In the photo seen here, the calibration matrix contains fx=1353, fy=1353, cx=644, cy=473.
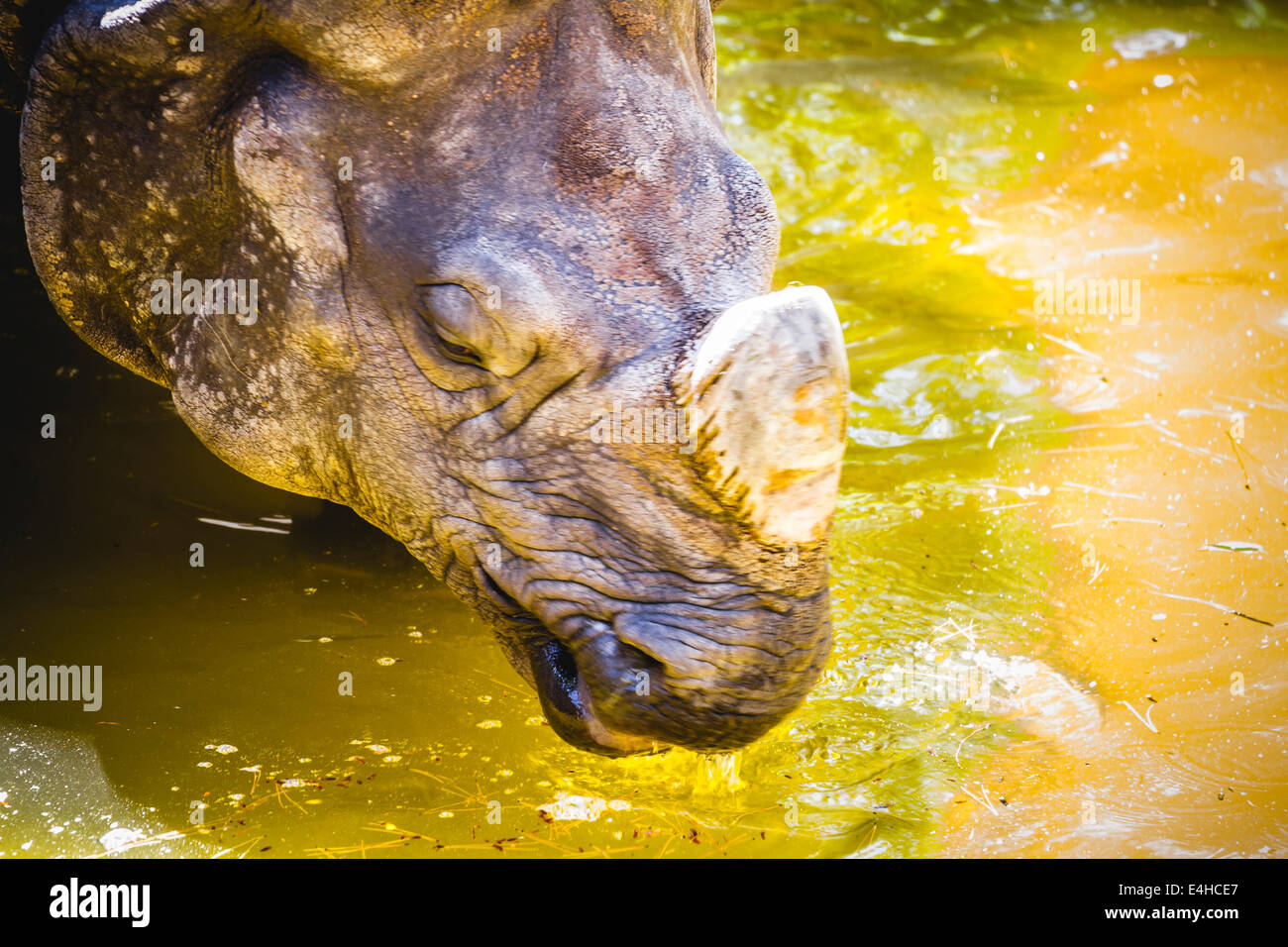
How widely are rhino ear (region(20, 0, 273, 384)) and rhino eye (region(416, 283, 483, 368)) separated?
1.63 ft

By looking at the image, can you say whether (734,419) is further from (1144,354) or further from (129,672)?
(1144,354)

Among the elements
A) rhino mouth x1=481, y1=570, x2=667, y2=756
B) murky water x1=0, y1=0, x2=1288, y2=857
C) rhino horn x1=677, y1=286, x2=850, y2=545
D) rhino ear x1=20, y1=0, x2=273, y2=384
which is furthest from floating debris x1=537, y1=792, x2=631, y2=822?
rhino ear x1=20, y1=0, x2=273, y2=384

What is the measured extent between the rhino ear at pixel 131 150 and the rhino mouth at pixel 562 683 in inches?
40.9

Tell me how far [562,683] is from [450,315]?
2.63 feet

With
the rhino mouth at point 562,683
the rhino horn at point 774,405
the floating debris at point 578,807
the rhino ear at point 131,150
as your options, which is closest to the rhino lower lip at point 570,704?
the rhino mouth at point 562,683

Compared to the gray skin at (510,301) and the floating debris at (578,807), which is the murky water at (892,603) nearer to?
the floating debris at (578,807)

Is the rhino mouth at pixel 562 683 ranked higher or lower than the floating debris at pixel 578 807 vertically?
higher

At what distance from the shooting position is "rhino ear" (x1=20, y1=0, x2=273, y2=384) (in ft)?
9.29

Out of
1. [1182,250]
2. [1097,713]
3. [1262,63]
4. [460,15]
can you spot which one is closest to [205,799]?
[460,15]

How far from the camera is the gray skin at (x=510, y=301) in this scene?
8.45 ft

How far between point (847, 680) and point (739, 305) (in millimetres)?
1515

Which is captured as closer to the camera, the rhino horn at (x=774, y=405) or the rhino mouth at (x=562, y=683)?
the rhino horn at (x=774, y=405)

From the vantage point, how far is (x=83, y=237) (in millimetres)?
3166

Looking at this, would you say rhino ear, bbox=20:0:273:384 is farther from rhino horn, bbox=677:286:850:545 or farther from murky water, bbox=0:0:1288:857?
rhino horn, bbox=677:286:850:545
